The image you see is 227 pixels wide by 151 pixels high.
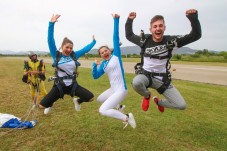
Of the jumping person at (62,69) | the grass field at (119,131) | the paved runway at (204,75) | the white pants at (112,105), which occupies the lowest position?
the paved runway at (204,75)

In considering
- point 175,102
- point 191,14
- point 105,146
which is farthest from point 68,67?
point 191,14

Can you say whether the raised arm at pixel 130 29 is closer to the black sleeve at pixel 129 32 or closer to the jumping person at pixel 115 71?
the black sleeve at pixel 129 32

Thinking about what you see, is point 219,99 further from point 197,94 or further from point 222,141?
point 222,141

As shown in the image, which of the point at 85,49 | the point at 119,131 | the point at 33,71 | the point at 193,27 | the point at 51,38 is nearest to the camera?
the point at 193,27

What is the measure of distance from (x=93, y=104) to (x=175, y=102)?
5.55 metres

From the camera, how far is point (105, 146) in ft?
21.3

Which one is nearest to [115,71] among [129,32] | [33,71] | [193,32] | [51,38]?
[129,32]

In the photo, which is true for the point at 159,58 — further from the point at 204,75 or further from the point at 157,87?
the point at 204,75

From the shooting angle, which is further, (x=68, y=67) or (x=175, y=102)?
(x=68, y=67)

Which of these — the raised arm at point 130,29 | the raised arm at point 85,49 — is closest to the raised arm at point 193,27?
the raised arm at point 130,29

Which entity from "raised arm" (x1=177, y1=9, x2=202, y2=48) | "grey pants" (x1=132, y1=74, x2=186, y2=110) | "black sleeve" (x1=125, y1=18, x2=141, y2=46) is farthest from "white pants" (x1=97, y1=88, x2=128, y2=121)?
"raised arm" (x1=177, y1=9, x2=202, y2=48)

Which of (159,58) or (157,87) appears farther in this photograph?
(157,87)

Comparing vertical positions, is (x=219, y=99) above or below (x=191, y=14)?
below

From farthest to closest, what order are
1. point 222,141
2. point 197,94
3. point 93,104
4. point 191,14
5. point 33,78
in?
point 197,94 → point 93,104 → point 33,78 → point 222,141 → point 191,14
